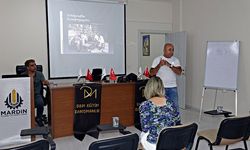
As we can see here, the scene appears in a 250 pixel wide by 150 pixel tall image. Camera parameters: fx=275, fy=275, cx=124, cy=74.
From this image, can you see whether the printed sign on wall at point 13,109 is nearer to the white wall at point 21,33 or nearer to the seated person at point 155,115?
the white wall at point 21,33

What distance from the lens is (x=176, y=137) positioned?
7.47 feet

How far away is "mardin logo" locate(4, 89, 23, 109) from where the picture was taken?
394 cm

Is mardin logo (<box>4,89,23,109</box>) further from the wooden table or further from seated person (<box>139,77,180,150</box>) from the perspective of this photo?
seated person (<box>139,77,180,150</box>)

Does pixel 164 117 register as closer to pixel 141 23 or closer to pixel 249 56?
pixel 249 56

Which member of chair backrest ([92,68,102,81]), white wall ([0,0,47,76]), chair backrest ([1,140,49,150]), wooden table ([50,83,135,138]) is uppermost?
white wall ([0,0,47,76])

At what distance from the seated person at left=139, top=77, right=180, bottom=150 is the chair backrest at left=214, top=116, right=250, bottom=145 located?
0.49 m

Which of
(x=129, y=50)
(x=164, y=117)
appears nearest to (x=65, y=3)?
(x=129, y=50)

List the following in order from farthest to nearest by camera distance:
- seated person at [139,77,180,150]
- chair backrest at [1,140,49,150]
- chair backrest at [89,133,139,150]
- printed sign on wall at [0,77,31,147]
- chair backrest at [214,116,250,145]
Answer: printed sign on wall at [0,77,31,147] < chair backrest at [214,116,250,145] < seated person at [139,77,180,150] < chair backrest at [89,133,139,150] < chair backrest at [1,140,49,150]

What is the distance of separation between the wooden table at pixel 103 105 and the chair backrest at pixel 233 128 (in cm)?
242

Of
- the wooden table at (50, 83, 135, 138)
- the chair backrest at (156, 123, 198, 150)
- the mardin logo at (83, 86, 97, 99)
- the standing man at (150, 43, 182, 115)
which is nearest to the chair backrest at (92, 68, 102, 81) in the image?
the wooden table at (50, 83, 135, 138)

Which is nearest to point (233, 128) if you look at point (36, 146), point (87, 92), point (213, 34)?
point (36, 146)

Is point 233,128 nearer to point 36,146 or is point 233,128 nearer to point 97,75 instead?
point 36,146

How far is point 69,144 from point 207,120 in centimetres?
294

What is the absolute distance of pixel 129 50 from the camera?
704 cm
